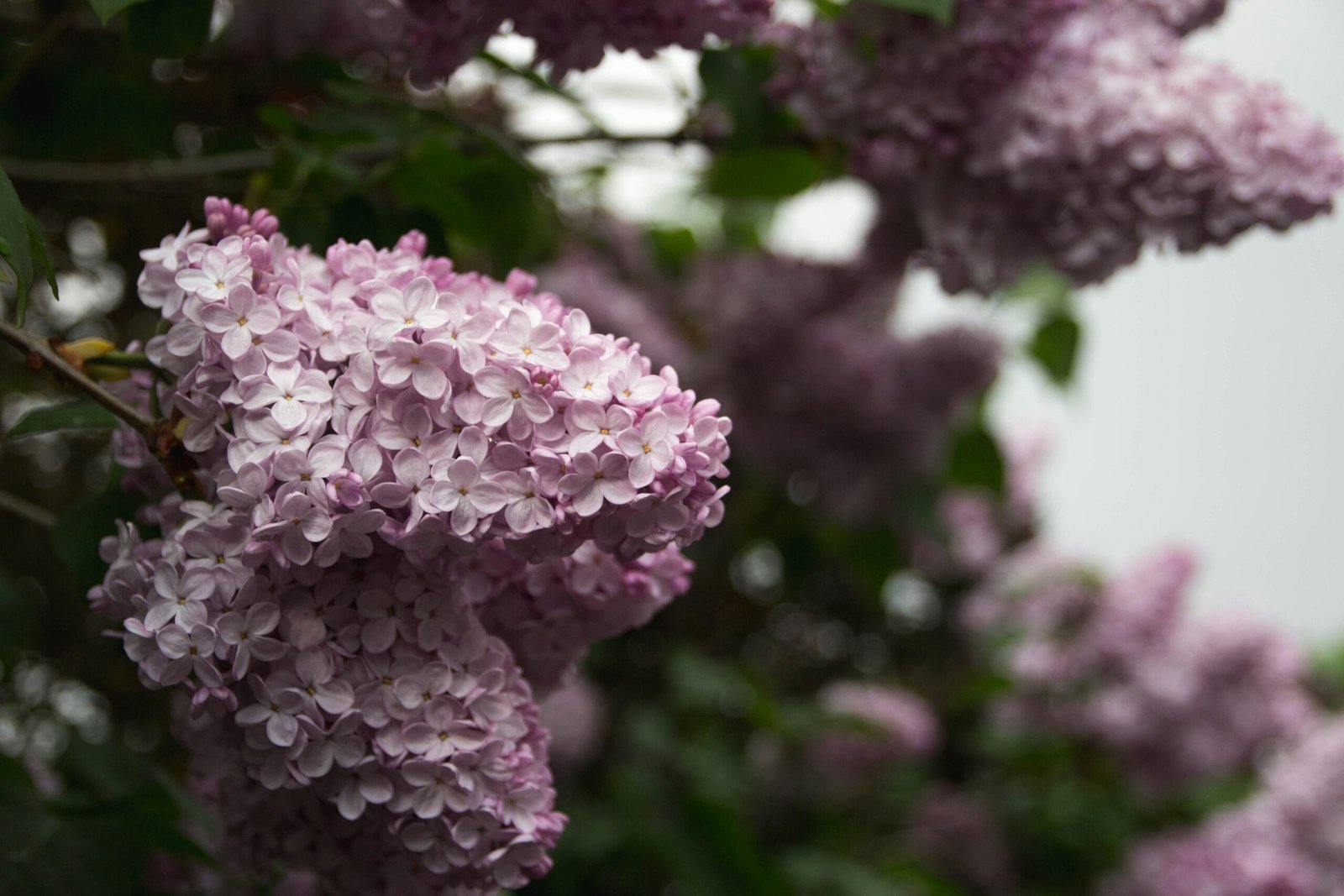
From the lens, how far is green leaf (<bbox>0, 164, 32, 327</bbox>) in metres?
0.60

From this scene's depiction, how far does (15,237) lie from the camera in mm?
604

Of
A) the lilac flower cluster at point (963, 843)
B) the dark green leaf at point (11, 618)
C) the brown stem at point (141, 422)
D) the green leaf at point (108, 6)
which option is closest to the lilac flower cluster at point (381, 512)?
the brown stem at point (141, 422)

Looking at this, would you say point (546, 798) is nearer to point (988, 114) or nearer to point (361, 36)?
point (988, 114)

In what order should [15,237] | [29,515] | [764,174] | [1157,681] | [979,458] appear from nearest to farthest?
[15,237] → [29,515] → [764,174] → [979,458] → [1157,681]

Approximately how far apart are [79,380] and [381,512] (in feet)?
0.72

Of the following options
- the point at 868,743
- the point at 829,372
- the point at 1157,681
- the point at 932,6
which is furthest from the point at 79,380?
the point at 1157,681

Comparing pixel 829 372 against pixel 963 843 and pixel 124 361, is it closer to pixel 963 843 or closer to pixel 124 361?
pixel 963 843

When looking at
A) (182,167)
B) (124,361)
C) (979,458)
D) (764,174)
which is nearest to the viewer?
(124,361)

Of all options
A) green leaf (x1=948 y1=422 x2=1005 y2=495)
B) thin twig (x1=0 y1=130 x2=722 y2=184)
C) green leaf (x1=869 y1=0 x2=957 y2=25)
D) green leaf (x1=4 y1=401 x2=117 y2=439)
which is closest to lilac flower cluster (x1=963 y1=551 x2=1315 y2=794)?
green leaf (x1=948 y1=422 x2=1005 y2=495)

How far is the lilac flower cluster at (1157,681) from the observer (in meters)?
2.46

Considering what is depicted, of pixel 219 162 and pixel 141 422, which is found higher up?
pixel 219 162

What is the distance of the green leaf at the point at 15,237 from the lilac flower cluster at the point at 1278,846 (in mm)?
2200

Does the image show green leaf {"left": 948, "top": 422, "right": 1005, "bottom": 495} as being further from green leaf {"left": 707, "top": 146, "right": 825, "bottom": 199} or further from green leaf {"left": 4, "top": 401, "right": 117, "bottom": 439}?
green leaf {"left": 4, "top": 401, "right": 117, "bottom": 439}

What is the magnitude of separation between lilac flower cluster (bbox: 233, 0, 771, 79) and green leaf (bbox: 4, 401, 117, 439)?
38 cm
